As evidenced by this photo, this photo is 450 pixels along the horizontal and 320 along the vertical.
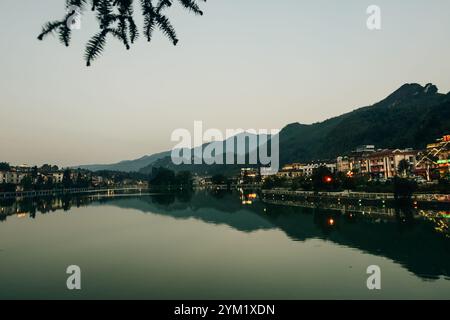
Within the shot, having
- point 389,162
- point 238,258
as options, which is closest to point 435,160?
point 389,162

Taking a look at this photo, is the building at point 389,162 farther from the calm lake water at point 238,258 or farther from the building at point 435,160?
the calm lake water at point 238,258

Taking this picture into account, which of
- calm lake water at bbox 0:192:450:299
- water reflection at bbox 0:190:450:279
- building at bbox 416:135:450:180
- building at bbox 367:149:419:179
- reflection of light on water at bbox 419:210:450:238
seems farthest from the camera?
building at bbox 367:149:419:179

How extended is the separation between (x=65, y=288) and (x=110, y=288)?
3058 mm

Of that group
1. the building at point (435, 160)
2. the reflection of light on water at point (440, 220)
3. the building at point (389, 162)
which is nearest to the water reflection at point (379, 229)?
the reflection of light on water at point (440, 220)

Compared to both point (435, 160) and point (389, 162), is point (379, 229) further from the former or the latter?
point (389, 162)

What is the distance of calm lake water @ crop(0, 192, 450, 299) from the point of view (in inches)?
861

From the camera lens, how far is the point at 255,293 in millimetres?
20938

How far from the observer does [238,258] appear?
101ft

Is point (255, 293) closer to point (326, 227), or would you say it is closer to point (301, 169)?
point (326, 227)

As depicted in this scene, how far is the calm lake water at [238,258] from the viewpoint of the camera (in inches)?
861

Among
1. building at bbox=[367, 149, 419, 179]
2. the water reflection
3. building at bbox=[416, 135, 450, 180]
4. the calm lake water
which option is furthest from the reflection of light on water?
building at bbox=[367, 149, 419, 179]

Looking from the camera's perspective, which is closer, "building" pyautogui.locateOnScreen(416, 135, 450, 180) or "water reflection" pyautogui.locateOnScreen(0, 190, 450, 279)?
"water reflection" pyautogui.locateOnScreen(0, 190, 450, 279)

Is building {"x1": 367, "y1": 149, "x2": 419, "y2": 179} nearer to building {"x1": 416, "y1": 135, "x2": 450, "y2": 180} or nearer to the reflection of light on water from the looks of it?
building {"x1": 416, "y1": 135, "x2": 450, "y2": 180}
